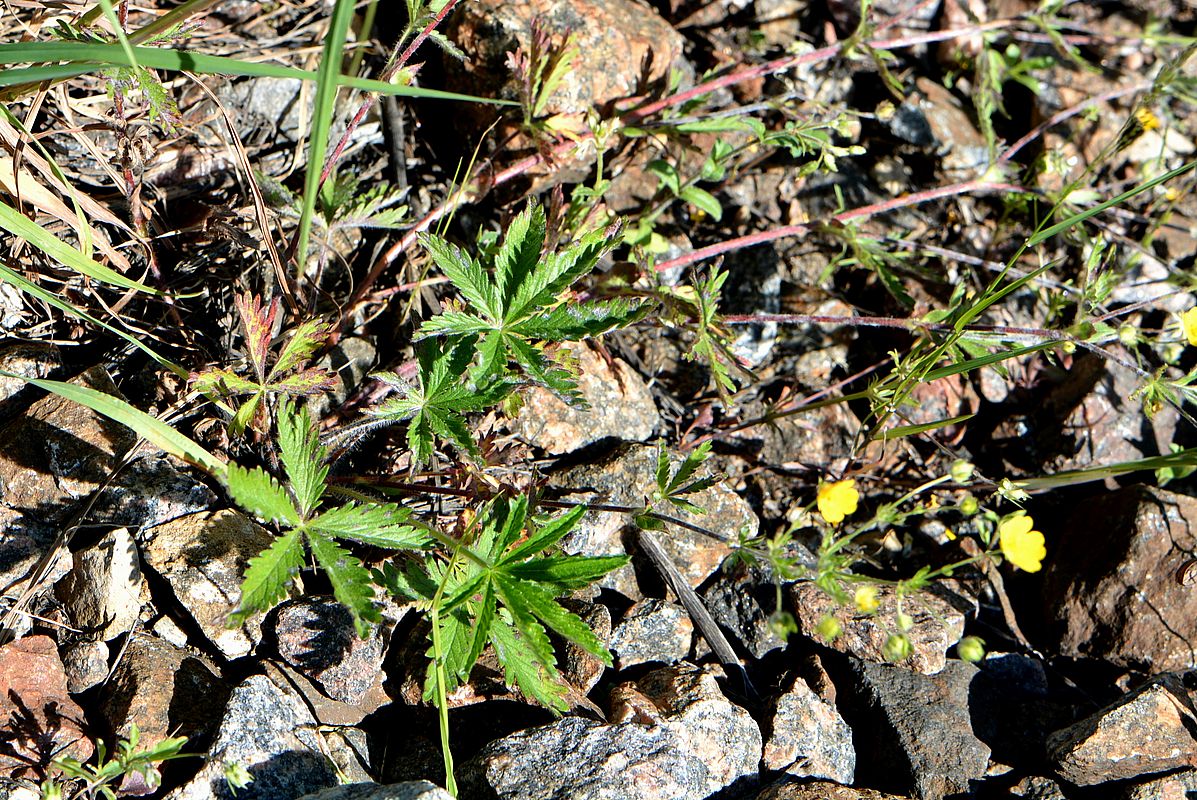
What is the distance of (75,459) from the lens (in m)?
2.81

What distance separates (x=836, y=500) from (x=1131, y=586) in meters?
1.31

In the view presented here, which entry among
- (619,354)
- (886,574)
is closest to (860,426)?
(886,574)

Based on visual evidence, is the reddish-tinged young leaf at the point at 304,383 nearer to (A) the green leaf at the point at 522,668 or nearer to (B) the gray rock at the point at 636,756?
(A) the green leaf at the point at 522,668

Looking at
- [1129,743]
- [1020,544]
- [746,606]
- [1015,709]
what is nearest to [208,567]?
[746,606]

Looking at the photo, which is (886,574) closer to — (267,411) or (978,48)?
(267,411)

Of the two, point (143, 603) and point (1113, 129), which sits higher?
point (1113, 129)

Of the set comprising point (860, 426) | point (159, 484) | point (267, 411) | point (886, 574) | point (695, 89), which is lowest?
point (886, 574)

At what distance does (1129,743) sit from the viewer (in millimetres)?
2906

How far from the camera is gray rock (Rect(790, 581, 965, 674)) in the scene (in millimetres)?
3113

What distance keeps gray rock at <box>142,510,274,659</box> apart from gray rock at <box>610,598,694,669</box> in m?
1.18

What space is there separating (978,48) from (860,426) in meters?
2.27

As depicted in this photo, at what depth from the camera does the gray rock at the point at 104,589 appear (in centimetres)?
266

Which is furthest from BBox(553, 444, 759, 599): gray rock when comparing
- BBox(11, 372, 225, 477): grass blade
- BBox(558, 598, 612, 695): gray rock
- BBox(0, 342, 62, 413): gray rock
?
BBox(0, 342, 62, 413): gray rock

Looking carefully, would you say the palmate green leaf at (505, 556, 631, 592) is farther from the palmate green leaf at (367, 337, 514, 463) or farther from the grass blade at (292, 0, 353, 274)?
the grass blade at (292, 0, 353, 274)
